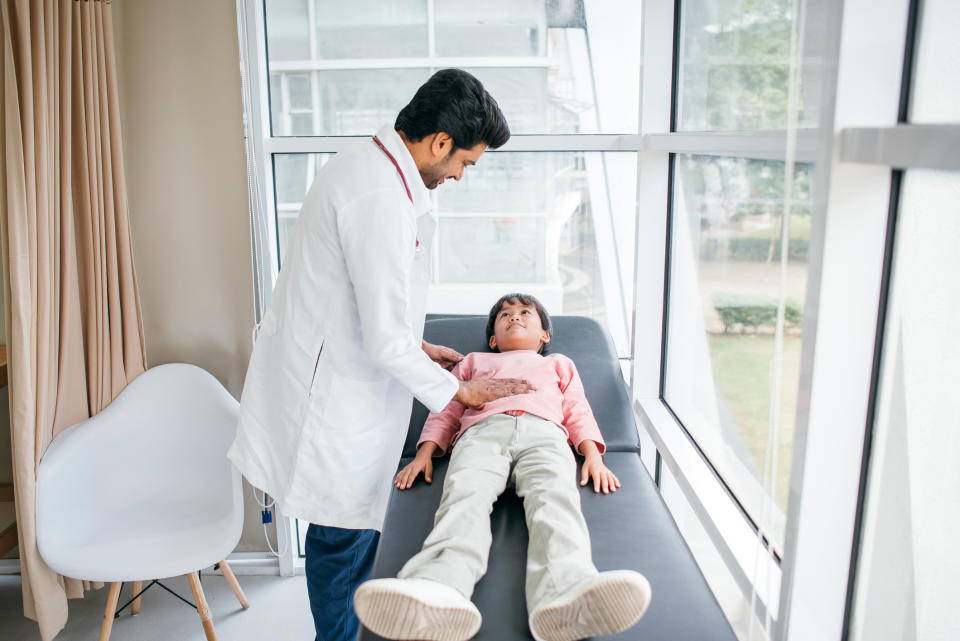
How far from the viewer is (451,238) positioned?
106 inches

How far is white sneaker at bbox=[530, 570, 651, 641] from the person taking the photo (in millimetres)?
1121

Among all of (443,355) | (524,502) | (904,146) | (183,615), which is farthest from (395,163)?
(183,615)

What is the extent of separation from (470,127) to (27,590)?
185 cm

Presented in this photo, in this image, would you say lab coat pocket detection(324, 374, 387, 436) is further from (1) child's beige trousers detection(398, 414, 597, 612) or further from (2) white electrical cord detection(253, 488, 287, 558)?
(2) white electrical cord detection(253, 488, 287, 558)

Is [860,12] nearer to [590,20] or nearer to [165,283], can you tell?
[590,20]

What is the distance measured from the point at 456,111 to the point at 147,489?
5.36 feet

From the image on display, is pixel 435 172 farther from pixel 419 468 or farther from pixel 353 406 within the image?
pixel 419 468

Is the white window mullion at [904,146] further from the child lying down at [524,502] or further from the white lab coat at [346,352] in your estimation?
the white lab coat at [346,352]

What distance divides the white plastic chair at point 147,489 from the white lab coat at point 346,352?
444 mm

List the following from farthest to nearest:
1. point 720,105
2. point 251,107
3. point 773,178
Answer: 1. point 251,107
2. point 720,105
3. point 773,178

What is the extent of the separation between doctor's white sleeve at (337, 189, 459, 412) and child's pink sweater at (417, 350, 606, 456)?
324 mm

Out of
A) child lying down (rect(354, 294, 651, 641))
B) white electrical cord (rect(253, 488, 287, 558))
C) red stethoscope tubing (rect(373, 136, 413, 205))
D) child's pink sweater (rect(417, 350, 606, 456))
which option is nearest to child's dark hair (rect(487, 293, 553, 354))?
child lying down (rect(354, 294, 651, 641))

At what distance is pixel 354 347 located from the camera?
1.74 metres

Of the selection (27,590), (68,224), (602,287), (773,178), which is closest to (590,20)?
(602,287)
